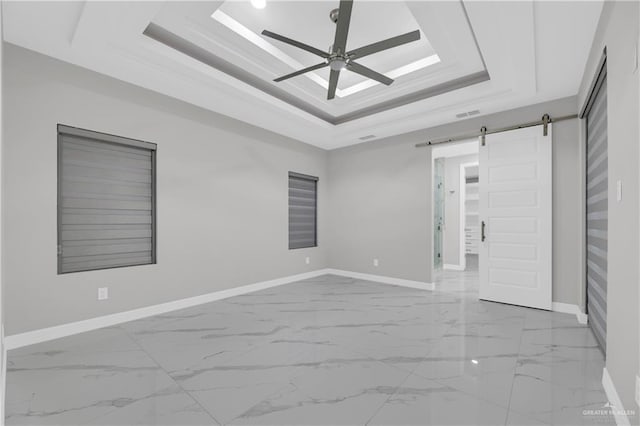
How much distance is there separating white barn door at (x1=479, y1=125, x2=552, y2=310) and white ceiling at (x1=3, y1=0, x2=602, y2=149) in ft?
1.91

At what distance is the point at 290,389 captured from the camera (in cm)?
200

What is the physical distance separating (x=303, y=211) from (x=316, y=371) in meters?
3.80

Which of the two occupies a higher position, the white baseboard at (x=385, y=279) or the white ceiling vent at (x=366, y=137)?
the white ceiling vent at (x=366, y=137)

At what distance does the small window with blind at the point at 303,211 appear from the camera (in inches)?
219

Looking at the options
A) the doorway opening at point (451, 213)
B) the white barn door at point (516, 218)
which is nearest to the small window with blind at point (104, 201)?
the white barn door at point (516, 218)

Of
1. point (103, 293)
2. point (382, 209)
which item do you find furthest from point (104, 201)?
point (382, 209)

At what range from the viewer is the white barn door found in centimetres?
377

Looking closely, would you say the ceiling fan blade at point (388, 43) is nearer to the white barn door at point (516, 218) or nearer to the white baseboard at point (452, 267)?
the white barn door at point (516, 218)

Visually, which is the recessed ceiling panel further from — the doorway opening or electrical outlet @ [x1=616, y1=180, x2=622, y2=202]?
the doorway opening

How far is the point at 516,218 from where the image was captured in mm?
3945

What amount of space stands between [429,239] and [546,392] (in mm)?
3011

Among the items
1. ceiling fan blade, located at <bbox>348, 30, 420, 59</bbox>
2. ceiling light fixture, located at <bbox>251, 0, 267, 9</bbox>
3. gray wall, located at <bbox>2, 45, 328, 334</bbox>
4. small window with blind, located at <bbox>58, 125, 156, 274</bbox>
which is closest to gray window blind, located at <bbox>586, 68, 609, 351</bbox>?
ceiling fan blade, located at <bbox>348, 30, 420, 59</bbox>

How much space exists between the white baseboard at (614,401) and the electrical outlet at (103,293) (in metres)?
4.15

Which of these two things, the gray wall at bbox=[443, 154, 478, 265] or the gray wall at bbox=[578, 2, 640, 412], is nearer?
the gray wall at bbox=[578, 2, 640, 412]
